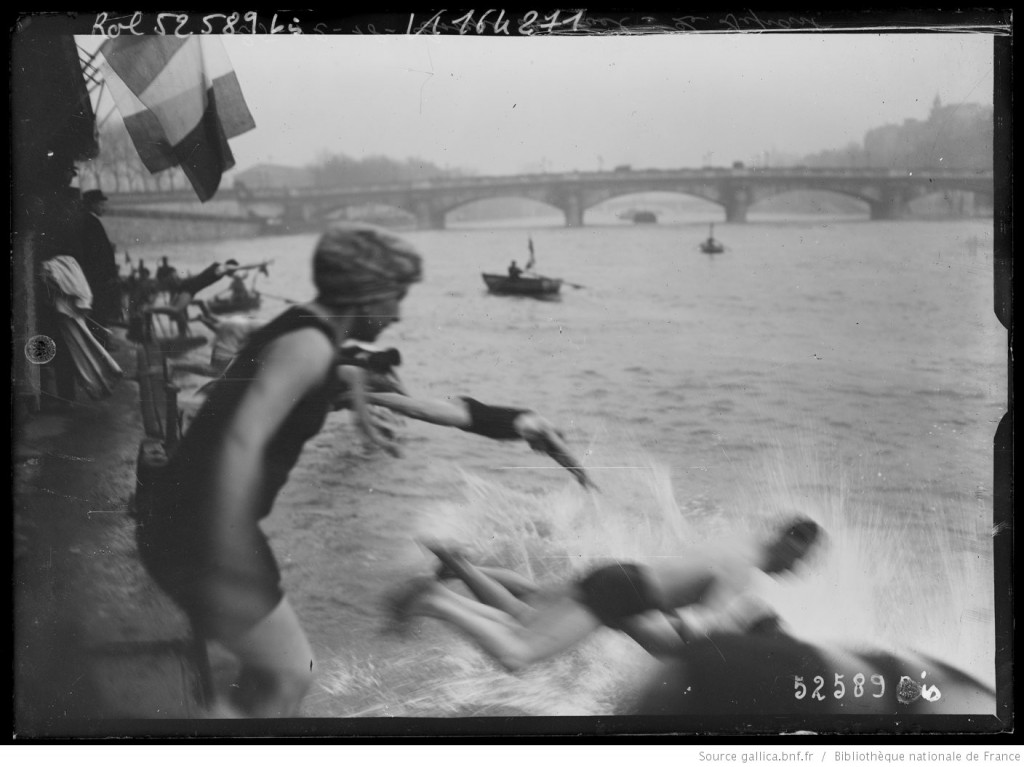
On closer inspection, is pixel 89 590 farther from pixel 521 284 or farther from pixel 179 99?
pixel 521 284

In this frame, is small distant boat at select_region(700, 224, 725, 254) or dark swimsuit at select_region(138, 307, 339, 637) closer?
dark swimsuit at select_region(138, 307, 339, 637)

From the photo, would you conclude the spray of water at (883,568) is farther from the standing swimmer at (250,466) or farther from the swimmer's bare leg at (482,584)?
the standing swimmer at (250,466)

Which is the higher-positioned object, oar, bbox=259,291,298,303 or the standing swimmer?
oar, bbox=259,291,298,303

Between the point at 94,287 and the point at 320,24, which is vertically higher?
the point at 320,24

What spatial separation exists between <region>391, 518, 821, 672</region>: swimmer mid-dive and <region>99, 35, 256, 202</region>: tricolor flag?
1.62m

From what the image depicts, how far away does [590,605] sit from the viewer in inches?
135

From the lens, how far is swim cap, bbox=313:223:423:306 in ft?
11.2

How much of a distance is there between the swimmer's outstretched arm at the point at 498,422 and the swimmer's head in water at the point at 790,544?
70 centimetres

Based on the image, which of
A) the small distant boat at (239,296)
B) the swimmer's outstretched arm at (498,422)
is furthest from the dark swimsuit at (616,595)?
the small distant boat at (239,296)

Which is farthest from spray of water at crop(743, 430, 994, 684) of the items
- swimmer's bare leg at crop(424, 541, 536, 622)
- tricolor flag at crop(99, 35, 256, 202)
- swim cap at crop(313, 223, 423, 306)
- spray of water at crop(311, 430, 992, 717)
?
tricolor flag at crop(99, 35, 256, 202)

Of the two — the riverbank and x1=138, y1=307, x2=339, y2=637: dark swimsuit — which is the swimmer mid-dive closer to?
x1=138, y1=307, x2=339, y2=637: dark swimsuit

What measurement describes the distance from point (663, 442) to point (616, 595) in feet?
1.89

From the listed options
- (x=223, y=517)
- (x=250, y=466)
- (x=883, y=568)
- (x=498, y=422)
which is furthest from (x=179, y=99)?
(x=883, y=568)

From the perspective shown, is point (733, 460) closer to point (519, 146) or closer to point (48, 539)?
point (519, 146)
